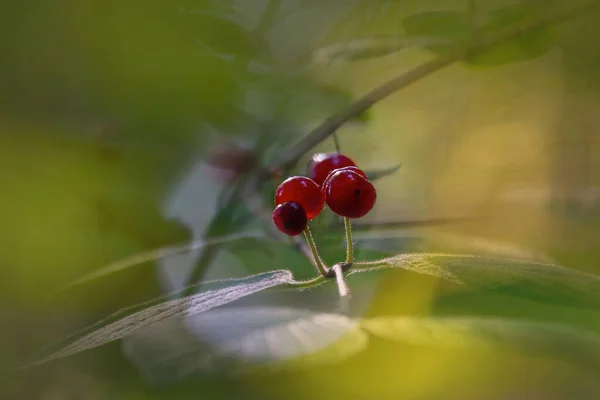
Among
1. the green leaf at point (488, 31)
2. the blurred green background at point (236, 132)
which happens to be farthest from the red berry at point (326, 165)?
the green leaf at point (488, 31)

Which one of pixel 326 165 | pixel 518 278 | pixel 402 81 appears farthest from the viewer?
pixel 402 81

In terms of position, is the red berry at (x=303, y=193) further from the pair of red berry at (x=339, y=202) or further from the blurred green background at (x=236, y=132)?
the blurred green background at (x=236, y=132)

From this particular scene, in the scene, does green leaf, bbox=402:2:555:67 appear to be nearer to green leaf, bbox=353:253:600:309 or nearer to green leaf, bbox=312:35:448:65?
green leaf, bbox=312:35:448:65

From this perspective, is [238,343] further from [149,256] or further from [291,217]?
[149,256]

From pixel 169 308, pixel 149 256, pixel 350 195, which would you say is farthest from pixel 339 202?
pixel 149 256

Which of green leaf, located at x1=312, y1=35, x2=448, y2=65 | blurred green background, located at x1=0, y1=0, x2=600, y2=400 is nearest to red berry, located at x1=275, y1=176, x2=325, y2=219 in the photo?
blurred green background, located at x1=0, y1=0, x2=600, y2=400

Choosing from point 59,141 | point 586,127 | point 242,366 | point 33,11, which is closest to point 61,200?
point 59,141

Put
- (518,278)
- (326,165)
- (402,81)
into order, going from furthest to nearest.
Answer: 1. (402,81)
2. (326,165)
3. (518,278)

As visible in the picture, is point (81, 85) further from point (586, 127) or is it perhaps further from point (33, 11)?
point (586, 127)
